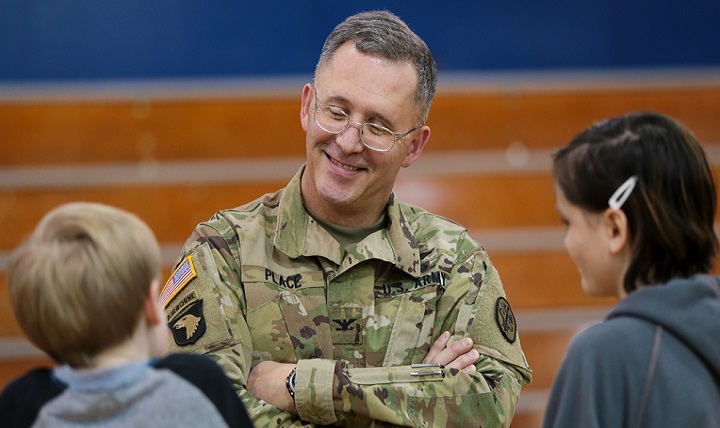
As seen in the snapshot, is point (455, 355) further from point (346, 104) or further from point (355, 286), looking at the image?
point (346, 104)

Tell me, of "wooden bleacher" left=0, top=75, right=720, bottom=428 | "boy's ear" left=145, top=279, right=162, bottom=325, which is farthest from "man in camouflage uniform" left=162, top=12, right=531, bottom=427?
"wooden bleacher" left=0, top=75, right=720, bottom=428

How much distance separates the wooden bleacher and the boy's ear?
2856 mm

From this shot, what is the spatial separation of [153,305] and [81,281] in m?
0.13

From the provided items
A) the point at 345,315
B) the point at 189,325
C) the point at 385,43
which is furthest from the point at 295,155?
the point at 189,325

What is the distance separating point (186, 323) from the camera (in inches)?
87.4

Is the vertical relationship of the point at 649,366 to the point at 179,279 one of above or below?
above

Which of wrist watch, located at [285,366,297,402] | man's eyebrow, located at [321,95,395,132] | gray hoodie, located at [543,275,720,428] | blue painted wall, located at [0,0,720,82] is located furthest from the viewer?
blue painted wall, located at [0,0,720,82]

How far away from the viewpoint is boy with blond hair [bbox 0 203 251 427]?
1.43m

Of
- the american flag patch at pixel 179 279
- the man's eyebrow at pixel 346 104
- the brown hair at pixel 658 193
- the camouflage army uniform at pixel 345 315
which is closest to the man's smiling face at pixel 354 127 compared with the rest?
the man's eyebrow at pixel 346 104

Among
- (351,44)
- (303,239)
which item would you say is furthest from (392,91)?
(303,239)

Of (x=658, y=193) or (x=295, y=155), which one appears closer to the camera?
(x=658, y=193)

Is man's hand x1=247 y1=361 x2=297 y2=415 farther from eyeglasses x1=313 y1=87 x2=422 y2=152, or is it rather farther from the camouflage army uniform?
eyeglasses x1=313 y1=87 x2=422 y2=152

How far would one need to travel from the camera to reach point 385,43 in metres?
2.43

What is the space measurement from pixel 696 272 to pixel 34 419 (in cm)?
118
